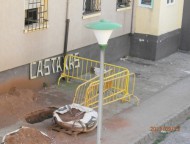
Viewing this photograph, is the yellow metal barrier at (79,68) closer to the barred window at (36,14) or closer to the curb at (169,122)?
the barred window at (36,14)

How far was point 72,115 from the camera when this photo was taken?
9.61 m

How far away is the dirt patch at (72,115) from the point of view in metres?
9.48

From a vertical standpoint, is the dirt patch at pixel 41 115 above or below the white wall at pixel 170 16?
below

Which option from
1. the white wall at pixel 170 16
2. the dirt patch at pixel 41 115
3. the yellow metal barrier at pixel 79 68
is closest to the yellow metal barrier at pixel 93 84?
the yellow metal barrier at pixel 79 68

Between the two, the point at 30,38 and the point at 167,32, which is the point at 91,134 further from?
the point at 167,32

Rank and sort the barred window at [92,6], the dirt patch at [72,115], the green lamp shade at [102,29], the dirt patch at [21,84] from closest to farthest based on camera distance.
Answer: the green lamp shade at [102,29] → the dirt patch at [72,115] → the dirt patch at [21,84] → the barred window at [92,6]

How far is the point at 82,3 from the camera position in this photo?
12.9 meters

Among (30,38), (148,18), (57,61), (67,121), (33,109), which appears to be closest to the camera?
(67,121)

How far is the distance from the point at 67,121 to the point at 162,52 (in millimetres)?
7344

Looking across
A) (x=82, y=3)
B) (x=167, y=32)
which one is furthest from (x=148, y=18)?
(x=82, y=3)

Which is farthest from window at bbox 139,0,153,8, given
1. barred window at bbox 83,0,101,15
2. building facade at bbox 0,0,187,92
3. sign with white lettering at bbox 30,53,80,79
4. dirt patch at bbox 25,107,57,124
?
dirt patch at bbox 25,107,57,124

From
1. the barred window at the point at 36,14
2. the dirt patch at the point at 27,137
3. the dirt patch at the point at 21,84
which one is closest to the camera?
the dirt patch at the point at 27,137

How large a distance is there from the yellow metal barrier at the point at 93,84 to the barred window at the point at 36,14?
1272 mm

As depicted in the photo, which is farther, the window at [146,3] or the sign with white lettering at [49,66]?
the window at [146,3]
